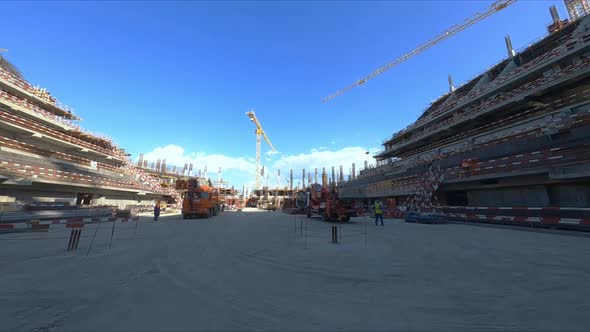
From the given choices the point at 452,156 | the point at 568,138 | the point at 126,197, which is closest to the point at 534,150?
the point at 568,138

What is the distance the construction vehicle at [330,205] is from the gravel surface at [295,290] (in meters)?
10.5

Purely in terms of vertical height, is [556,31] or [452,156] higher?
[556,31]

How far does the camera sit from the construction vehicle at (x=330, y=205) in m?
17.6

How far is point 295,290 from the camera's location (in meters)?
4.06

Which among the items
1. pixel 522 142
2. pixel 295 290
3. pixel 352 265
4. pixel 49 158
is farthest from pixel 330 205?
pixel 49 158

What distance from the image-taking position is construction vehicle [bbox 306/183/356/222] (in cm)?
1762

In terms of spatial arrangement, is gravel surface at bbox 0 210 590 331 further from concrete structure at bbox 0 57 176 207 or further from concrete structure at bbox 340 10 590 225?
concrete structure at bbox 0 57 176 207

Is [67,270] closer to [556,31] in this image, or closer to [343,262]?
[343,262]

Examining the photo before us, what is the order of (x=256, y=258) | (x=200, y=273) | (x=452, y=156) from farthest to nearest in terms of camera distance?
(x=452, y=156)
(x=256, y=258)
(x=200, y=273)

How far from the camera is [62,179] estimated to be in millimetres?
22875

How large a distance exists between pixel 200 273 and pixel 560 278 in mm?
7609

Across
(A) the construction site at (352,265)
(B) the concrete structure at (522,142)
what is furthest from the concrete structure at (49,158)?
(B) the concrete structure at (522,142)

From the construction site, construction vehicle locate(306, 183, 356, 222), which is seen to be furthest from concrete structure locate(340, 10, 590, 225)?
construction vehicle locate(306, 183, 356, 222)

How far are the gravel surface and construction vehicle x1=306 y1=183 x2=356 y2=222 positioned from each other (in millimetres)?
10529
